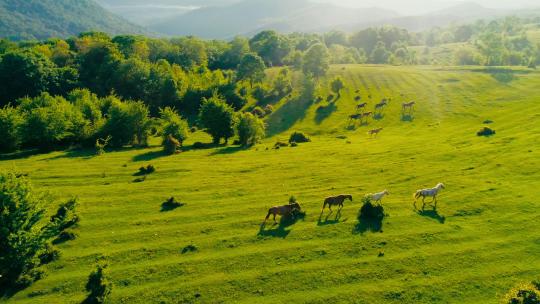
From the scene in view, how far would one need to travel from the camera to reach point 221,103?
89375 millimetres

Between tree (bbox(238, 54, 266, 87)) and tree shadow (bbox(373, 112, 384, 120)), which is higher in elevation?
tree (bbox(238, 54, 266, 87))

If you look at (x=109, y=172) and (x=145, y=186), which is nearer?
(x=145, y=186)

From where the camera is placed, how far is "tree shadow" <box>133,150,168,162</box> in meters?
67.7

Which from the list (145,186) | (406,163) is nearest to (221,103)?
(145,186)

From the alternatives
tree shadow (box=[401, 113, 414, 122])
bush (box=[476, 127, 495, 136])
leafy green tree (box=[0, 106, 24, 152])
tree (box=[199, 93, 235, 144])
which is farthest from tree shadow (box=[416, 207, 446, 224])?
leafy green tree (box=[0, 106, 24, 152])

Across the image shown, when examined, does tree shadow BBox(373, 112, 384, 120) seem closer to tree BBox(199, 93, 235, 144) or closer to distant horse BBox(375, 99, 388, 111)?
distant horse BBox(375, 99, 388, 111)

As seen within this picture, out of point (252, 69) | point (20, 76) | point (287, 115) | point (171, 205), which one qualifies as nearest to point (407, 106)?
point (287, 115)

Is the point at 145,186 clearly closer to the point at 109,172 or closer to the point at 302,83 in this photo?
the point at 109,172

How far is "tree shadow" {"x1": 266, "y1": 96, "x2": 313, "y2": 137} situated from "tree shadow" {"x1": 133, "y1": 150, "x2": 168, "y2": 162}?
106ft

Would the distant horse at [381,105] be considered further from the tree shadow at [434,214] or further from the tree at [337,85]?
the tree shadow at [434,214]

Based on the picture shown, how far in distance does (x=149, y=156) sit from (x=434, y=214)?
5295 centimetres

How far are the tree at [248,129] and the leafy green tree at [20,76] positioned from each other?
7633 cm

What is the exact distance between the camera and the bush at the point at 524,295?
74.3ft

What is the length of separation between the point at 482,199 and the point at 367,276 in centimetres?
1953
